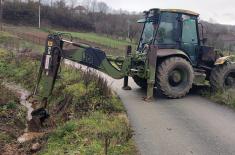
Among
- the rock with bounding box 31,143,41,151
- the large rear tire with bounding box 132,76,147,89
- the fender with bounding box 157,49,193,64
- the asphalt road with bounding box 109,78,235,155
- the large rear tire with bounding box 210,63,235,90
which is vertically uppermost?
the fender with bounding box 157,49,193,64

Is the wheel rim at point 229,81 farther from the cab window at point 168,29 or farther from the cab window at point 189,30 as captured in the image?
the cab window at point 168,29

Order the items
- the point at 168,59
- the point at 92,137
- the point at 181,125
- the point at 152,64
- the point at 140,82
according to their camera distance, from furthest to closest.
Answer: the point at 140,82, the point at 168,59, the point at 152,64, the point at 181,125, the point at 92,137

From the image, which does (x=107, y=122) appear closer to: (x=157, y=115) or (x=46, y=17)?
(x=157, y=115)

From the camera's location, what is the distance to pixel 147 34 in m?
14.0

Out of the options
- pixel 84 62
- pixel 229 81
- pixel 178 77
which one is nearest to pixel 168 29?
pixel 178 77

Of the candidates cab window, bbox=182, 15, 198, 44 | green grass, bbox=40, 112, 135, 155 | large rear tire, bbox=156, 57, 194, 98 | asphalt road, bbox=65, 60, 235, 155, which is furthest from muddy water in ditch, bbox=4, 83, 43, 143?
cab window, bbox=182, 15, 198, 44

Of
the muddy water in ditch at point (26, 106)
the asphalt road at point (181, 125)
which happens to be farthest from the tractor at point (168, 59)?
the asphalt road at point (181, 125)

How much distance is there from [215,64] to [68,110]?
537 cm

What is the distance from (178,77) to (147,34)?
6.55 ft

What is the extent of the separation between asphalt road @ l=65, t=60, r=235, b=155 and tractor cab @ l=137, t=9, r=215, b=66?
1.56 m

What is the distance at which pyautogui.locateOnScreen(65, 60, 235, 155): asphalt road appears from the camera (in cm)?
799

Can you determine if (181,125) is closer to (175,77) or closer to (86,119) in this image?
(86,119)

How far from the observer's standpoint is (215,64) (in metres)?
13.8

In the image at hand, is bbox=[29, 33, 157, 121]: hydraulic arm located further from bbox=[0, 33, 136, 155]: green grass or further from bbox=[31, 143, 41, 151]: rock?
bbox=[31, 143, 41, 151]: rock
